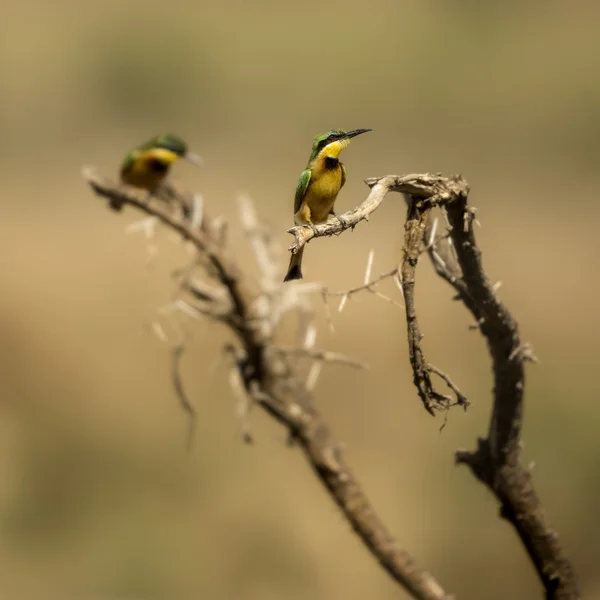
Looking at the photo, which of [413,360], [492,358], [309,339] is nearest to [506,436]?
[492,358]

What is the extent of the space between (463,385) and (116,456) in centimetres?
149

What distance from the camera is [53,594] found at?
11.0ft

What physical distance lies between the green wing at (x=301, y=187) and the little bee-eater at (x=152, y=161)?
1040 mm

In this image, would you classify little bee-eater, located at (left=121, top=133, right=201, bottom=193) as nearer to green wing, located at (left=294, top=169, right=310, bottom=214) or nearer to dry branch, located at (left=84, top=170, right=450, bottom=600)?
dry branch, located at (left=84, top=170, right=450, bottom=600)

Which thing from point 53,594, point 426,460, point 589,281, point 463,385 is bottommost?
point 53,594

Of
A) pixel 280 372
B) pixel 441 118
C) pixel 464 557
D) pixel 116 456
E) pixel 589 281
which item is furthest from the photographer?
pixel 441 118

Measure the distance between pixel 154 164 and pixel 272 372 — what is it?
2.72ft

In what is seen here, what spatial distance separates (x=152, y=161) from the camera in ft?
8.04

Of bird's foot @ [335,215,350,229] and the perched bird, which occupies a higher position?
the perched bird

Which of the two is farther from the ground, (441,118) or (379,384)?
(441,118)

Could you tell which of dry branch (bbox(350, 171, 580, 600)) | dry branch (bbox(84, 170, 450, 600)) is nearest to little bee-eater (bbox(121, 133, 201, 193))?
dry branch (bbox(84, 170, 450, 600))

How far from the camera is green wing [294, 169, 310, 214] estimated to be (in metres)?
1.26

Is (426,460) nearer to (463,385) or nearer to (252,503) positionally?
(463,385)

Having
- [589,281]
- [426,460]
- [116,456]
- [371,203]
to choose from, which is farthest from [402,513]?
[371,203]
